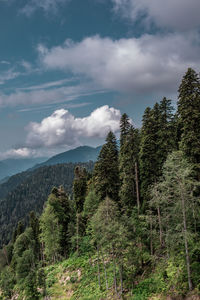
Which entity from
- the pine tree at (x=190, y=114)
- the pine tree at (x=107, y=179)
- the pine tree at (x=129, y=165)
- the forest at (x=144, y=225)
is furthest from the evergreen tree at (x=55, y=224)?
the pine tree at (x=190, y=114)

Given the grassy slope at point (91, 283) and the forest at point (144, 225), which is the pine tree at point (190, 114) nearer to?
the forest at point (144, 225)

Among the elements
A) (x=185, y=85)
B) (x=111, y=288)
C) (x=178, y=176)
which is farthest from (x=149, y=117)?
(x=111, y=288)

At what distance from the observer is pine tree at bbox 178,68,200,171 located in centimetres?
2123

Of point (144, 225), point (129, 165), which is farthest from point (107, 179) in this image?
point (144, 225)

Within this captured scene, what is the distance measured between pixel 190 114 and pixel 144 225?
1400 cm

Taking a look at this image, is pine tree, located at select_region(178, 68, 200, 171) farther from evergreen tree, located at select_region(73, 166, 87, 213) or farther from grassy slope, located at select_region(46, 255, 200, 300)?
evergreen tree, located at select_region(73, 166, 87, 213)

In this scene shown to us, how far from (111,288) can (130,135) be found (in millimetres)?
19435

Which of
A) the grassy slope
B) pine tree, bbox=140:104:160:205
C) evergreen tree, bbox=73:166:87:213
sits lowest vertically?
the grassy slope

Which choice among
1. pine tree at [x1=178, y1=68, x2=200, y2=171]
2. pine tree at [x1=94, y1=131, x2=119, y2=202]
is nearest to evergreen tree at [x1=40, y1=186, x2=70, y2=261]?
pine tree at [x1=94, y1=131, x2=119, y2=202]

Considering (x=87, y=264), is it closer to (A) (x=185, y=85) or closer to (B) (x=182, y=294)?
(B) (x=182, y=294)

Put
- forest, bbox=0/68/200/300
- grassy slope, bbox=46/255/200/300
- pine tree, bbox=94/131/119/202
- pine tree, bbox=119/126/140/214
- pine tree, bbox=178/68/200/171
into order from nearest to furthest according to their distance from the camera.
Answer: forest, bbox=0/68/200/300 → grassy slope, bbox=46/255/200/300 → pine tree, bbox=178/68/200/171 → pine tree, bbox=94/131/119/202 → pine tree, bbox=119/126/140/214

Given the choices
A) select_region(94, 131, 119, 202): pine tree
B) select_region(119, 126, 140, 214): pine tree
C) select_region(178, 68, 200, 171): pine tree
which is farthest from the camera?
select_region(119, 126, 140, 214): pine tree

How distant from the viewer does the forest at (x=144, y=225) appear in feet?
49.1

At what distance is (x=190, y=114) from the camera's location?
22.1 meters
